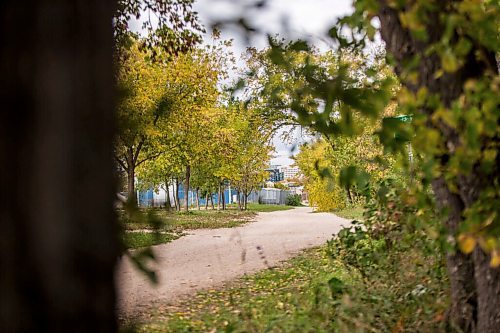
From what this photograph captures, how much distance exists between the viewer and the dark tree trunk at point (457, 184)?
7.79ft

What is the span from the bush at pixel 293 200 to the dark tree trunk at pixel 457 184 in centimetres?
5258

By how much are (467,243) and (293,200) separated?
177 feet

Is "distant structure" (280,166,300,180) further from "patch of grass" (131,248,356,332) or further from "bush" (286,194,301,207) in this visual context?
"patch of grass" (131,248,356,332)

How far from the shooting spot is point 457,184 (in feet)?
8.07

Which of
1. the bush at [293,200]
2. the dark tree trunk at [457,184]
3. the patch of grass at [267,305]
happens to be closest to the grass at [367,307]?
the patch of grass at [267,305]

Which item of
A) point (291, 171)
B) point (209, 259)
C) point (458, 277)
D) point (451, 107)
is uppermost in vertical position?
point (291, 171)

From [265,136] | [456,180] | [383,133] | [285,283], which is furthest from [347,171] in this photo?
[265,136]

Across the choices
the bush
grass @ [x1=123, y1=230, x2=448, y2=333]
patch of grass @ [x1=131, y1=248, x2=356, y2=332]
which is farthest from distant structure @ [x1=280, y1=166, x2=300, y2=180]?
grass @ [x1=123, y1=230, x2=448, y2=333]

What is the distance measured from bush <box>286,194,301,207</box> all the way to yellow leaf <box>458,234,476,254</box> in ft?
176

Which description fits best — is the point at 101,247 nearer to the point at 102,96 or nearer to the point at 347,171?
the point at 102,96

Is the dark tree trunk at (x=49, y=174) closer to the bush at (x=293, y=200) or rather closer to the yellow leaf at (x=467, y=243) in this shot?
the yellow leaf at (x=467, y=243)

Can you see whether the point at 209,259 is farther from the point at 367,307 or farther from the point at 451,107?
the point at 451,107

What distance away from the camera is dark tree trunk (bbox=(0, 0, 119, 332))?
26.7 inches

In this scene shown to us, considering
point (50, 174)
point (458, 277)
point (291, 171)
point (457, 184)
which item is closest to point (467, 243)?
point (457, 184)
